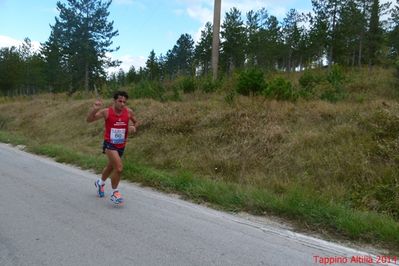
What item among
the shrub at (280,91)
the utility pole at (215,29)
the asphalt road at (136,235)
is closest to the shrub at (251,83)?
the shrub at (280,91)

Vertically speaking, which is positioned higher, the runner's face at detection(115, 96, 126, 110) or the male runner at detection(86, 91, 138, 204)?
the runner's face at detection(115, 96, 126, 110)

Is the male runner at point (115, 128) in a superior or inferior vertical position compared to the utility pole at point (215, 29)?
inferior

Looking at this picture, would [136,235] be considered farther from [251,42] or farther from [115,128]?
[251,42]

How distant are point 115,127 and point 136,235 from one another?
6.82 feet

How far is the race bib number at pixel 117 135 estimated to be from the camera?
609cm

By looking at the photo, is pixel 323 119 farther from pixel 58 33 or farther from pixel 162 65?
pixel 162 65

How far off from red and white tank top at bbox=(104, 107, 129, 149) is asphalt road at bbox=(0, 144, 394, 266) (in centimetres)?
107

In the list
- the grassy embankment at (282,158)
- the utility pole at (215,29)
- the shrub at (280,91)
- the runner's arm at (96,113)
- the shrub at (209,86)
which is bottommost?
the grassy embankment at (282,158)

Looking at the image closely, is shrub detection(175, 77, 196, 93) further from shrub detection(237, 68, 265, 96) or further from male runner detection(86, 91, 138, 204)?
male runner detection(86, 91, 138, 204)

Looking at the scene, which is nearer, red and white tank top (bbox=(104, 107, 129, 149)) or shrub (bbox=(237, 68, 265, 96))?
red and white tank top (bbox=(104, 107, 129, 149))

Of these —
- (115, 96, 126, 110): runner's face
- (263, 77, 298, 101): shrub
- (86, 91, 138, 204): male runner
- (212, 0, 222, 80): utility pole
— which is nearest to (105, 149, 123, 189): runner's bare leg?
(86, 91, 138, 204): male runner

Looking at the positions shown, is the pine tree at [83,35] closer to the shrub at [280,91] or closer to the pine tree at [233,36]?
the pine tree at [233,36]

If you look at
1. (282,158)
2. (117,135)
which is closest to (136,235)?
(117,135)

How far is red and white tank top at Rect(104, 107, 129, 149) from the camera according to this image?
6.08m
